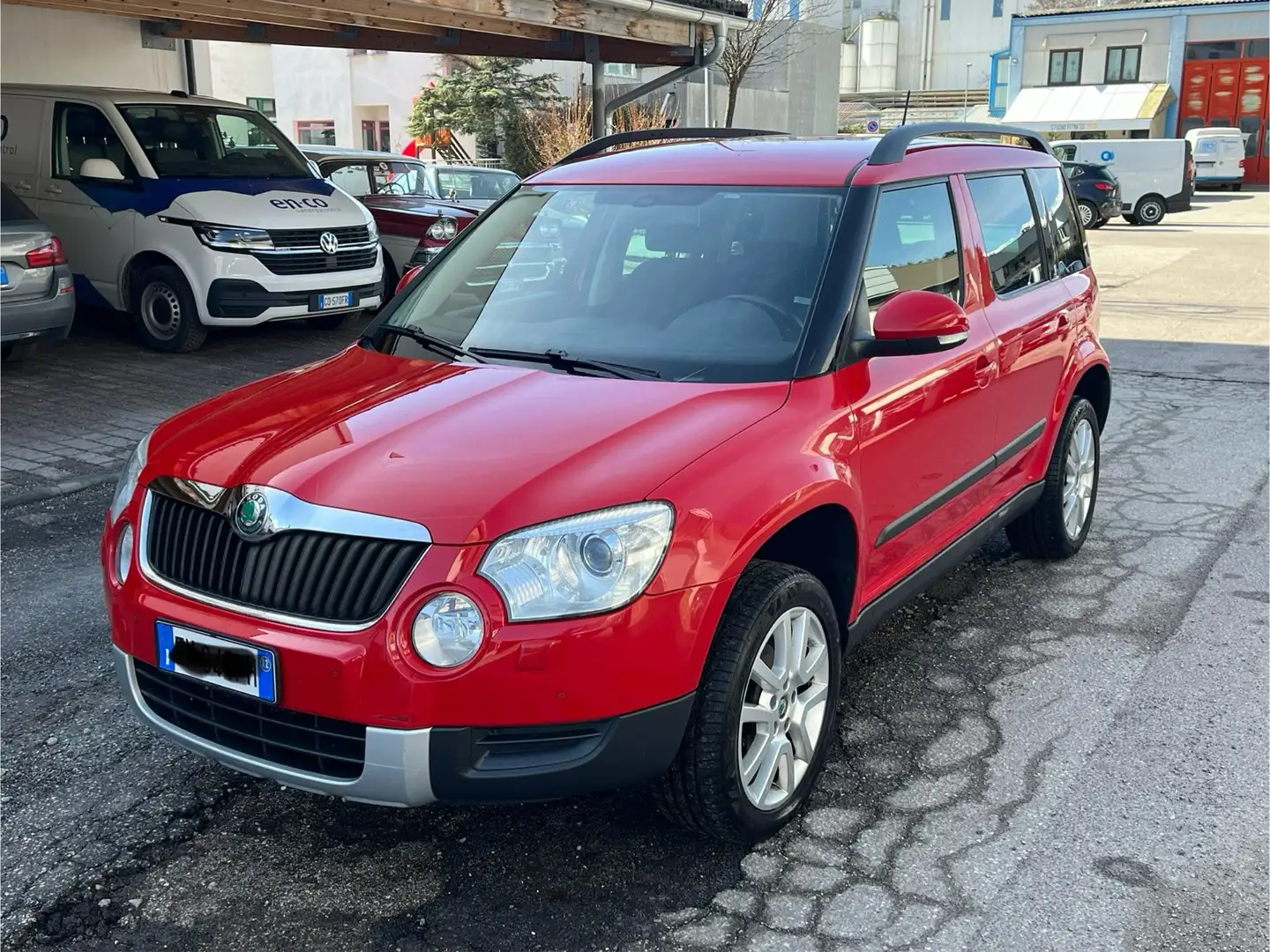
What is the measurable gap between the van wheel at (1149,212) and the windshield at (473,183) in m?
17.8

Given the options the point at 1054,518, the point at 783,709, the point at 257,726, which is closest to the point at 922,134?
the point at 1054,518

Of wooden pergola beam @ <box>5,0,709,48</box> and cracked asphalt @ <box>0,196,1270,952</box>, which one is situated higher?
wooden pergola beam @ <box>5,0,709,48</box>

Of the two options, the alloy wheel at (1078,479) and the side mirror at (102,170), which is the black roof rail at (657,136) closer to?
the alloy wheel at (1078,479)

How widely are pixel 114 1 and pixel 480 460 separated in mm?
10195

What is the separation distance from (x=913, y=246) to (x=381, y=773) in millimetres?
2331

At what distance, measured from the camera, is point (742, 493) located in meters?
2.85

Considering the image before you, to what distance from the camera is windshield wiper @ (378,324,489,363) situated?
3.60 meters

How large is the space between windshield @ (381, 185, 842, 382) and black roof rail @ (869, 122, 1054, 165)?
0.27 metres

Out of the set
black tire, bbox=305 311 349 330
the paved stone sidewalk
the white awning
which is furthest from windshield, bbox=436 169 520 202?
the white awning

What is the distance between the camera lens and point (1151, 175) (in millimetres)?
27297

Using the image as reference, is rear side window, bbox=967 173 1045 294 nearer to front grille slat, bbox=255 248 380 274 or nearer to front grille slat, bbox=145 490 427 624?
front grille slat, bbox=145 490 427 624

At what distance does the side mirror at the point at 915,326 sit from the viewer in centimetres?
332

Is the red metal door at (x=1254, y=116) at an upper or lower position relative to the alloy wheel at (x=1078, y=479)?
upper

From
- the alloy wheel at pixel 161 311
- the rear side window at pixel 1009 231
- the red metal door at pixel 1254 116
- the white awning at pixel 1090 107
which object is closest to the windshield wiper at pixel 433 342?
the rear side window at pixel 1009 231
